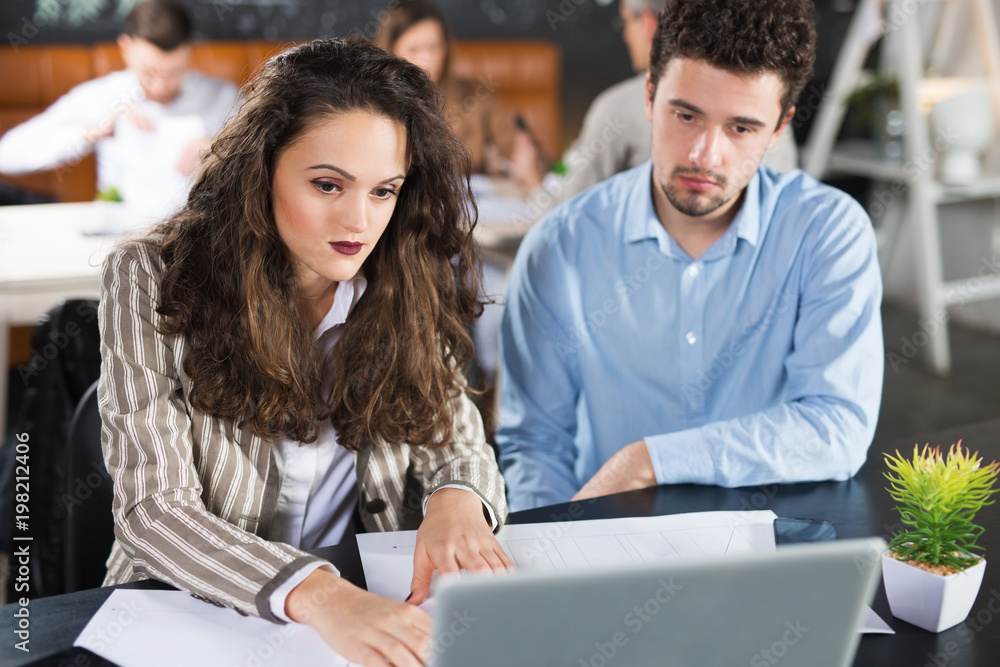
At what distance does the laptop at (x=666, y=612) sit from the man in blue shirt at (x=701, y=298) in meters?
0.59

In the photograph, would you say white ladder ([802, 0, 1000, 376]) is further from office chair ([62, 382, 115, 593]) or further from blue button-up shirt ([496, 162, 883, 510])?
office chair ([62, 382, 115, 593])

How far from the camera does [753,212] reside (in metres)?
1.42

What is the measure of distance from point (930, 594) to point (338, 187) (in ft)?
2.50

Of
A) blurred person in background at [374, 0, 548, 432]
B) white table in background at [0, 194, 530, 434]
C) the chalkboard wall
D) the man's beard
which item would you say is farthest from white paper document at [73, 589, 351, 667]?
the chalkboard wall

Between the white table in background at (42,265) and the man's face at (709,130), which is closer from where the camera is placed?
the man's face at (709,130)

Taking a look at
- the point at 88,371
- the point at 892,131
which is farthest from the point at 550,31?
the point at 88,371

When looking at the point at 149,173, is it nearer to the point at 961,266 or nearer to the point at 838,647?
the point at 838,647

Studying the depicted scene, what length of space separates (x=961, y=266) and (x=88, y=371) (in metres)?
3.97

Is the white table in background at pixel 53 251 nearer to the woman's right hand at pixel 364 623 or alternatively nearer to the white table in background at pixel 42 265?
the white table in background at pixel 42 265

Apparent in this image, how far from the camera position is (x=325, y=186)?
40.3 inches

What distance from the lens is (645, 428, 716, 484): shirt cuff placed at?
1.17 meters

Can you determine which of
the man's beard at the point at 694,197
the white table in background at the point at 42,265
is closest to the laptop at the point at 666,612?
the man's beard at the point at 694,197

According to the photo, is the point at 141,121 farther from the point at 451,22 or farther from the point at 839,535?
the point at 839,535

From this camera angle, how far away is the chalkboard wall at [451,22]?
12.1ft
